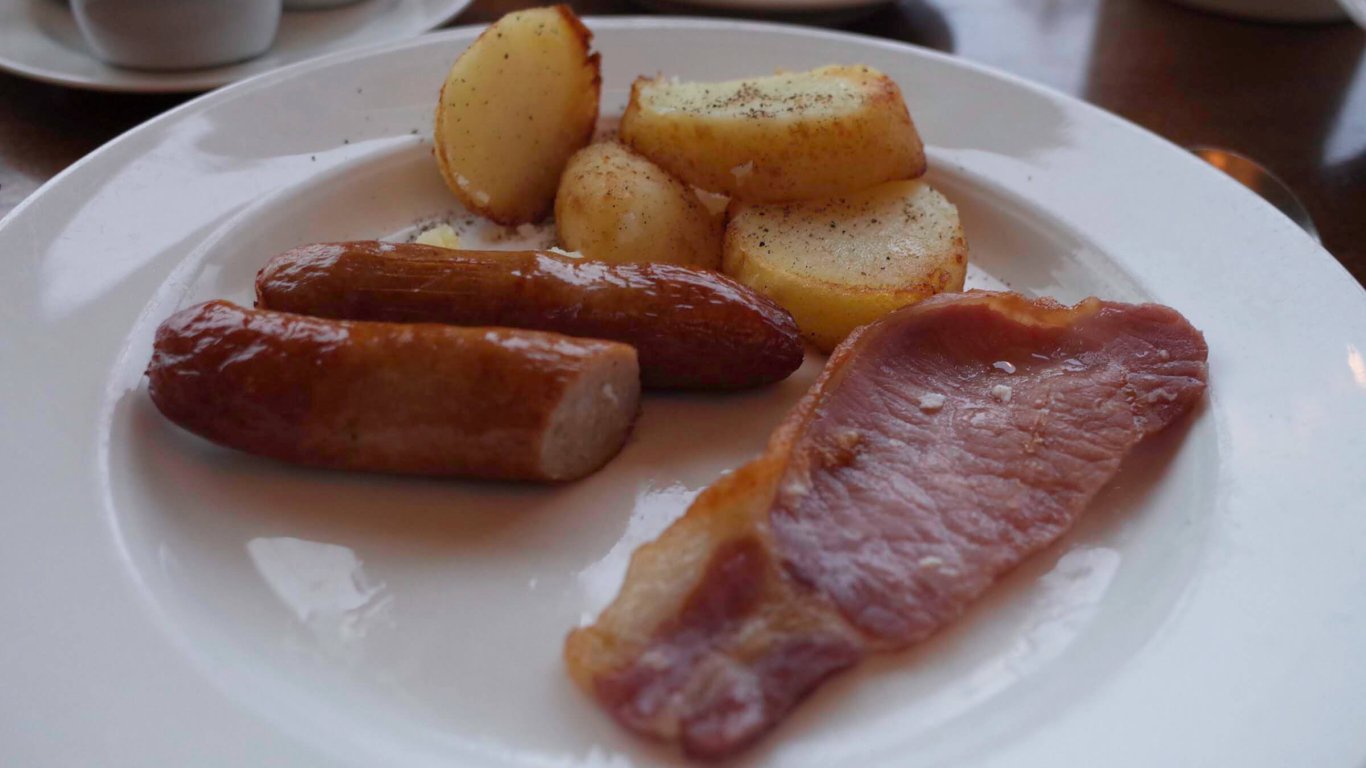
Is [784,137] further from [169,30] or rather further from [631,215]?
[169,30]

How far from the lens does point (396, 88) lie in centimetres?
229

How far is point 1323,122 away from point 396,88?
2.64m

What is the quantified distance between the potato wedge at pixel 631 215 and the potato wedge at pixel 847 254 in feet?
0.23

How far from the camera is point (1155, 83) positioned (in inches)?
118

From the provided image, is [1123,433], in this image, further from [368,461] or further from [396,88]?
[396,88]

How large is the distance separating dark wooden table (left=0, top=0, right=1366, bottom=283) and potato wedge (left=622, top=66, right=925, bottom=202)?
1.14 m

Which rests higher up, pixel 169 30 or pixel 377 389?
pixel 169 30

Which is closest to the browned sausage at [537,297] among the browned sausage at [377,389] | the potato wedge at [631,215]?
the browned sausage at [377,389]

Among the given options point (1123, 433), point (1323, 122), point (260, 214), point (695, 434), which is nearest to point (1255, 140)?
point (1323, 122)

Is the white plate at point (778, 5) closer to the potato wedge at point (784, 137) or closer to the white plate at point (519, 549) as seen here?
the potato wedge at point (784, 137)

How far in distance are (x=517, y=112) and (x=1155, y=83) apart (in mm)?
2118

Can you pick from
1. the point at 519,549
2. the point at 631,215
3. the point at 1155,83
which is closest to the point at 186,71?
the point at 631,215

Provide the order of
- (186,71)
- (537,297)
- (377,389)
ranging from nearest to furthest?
(377,389)
(537,297)
(186,71)

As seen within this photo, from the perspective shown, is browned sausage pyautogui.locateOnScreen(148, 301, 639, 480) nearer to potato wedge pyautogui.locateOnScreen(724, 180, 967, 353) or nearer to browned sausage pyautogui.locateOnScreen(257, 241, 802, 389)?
browned sausage pyautogui.locateOnScreen(257, 241, 802, 389)
